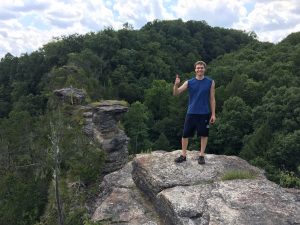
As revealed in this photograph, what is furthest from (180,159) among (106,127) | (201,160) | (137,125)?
(137,125)

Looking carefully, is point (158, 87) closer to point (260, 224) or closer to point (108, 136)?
point (108, 136)

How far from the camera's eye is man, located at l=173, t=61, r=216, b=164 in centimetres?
959

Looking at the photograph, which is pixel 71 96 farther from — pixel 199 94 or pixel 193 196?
pixel 193 196

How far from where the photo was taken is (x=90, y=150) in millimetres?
24938

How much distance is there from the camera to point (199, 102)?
31.9 ft

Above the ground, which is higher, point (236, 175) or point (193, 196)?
point (236, 175)

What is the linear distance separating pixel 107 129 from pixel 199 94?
21912 mm

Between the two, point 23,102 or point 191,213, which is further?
point 23,102

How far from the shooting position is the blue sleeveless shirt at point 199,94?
9594 mm

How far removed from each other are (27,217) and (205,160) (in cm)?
1704

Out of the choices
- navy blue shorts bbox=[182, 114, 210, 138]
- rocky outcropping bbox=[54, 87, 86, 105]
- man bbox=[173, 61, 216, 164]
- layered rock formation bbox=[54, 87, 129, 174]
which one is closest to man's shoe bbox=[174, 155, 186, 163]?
man bbox=[173, 61, 216, 164]

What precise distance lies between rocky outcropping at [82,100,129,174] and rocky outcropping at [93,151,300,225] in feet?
53.6

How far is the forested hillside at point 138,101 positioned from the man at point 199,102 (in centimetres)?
301

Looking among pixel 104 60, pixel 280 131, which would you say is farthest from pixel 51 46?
pixel 280 131
